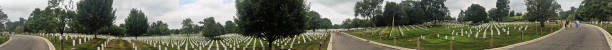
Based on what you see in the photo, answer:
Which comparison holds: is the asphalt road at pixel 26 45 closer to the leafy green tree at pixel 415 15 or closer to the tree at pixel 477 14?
the leafy green tree at pixel 415 15

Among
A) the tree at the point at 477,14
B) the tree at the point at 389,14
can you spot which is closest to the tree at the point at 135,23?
the tree at the point at 389,14

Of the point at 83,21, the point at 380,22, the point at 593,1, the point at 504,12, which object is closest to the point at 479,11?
the point at 504,12

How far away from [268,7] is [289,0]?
46.3 inches

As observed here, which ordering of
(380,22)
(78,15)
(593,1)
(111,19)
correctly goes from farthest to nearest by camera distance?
(380,22), (593,1), (111,19), (78,15)

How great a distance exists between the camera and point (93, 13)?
93.8 ft

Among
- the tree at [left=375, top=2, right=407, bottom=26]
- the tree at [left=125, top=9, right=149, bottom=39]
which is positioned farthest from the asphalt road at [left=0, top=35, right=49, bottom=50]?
the tree at [left=375, top=2, right=407, bottom=26]

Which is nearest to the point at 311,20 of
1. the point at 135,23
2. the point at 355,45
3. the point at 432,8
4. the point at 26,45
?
the point at 432,8

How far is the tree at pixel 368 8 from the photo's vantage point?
5450cm

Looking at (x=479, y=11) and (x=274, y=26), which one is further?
(x=479, y=11)

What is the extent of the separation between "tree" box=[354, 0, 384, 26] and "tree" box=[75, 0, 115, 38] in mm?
36996

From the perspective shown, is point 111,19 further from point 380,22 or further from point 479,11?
point 479,11

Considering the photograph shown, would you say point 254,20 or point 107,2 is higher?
point 107,2

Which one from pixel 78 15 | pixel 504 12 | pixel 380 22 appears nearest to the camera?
pixel 78 15

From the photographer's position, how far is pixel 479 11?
69.1m
